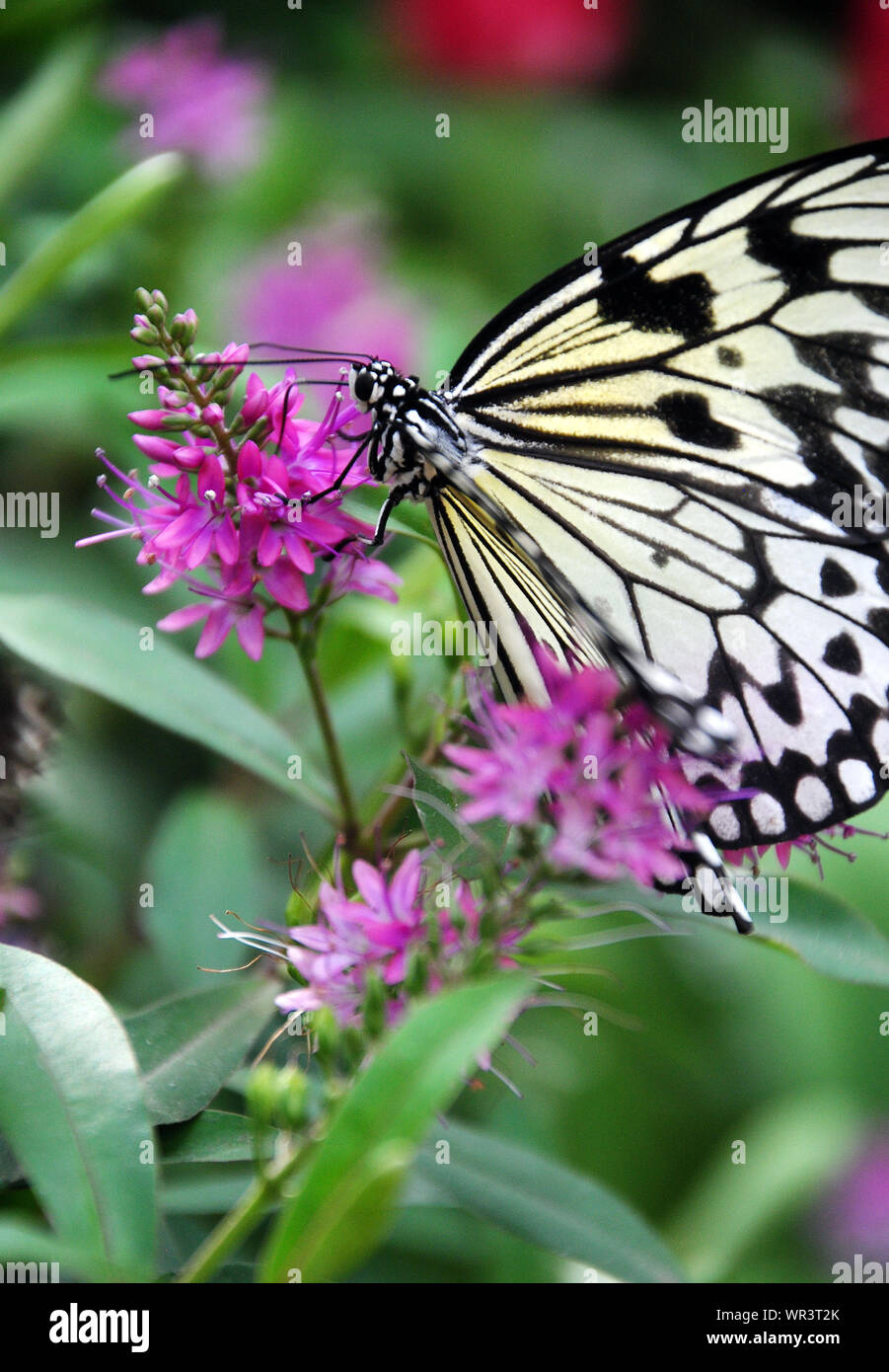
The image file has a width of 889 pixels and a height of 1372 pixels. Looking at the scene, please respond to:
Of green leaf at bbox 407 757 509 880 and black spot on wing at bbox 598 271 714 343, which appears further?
black spot on wing at bbox 598 271 714 343

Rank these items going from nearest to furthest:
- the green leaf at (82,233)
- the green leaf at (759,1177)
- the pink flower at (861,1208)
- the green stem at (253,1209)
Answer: the green stem at (253,1209), the green leaf at (82,233), the green leaf at (759,1177), the pink flower at (861,1208)

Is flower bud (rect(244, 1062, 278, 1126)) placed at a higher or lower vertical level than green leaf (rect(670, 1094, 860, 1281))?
higher

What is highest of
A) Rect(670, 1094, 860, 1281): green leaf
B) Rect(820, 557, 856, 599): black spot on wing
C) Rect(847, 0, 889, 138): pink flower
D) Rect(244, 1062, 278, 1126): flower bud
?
Rect(847, 0, 889, 138): pink flower

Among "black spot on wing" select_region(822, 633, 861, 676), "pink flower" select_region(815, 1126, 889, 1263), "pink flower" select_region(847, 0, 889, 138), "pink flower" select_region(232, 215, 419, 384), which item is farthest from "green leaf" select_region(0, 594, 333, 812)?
"pink flower" select_region(847, 0, 889, 138)

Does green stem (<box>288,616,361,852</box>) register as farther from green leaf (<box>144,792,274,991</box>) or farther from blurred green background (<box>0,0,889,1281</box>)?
green leaf (<box>144,792,274,991</box>)

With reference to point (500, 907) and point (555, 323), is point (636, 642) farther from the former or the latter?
point (500, 907)

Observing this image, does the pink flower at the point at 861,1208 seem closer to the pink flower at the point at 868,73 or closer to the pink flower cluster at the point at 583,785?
the pink flower cluster at the point at 583,785

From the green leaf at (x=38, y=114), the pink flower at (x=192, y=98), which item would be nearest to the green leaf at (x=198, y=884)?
the green leaf at (x=38, y=114)

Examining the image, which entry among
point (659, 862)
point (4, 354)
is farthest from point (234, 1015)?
point (4, 354)
